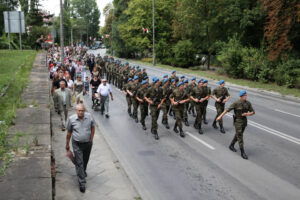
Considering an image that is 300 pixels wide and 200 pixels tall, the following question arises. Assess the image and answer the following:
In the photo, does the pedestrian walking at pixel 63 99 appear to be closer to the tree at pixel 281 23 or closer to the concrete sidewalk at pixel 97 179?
the concrete sidewalk at pixel 97 179

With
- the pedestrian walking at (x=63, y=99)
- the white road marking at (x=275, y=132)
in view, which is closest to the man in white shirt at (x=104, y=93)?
the pedestrian walking at (x=63, y=99)

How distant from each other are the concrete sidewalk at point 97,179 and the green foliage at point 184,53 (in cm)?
3337

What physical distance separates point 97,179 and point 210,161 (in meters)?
3.07

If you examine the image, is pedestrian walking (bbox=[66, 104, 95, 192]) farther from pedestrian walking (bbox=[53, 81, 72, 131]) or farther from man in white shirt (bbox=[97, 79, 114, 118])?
man in white shirt (bbox=[97, 79, 114, 118])

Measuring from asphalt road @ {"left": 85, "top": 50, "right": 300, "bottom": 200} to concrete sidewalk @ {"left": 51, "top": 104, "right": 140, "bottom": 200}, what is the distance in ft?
0.97


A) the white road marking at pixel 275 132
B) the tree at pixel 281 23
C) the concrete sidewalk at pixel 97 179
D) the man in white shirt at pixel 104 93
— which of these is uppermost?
the tree at pixel 281 23

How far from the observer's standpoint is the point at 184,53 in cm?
4216

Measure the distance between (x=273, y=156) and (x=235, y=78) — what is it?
22196mm

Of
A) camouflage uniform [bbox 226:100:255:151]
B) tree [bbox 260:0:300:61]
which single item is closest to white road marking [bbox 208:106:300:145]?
camouflage uniform [bbox 226:100:255:151]

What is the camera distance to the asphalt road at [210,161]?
692 cm

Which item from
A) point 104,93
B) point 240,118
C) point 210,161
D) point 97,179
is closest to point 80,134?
point 97,179

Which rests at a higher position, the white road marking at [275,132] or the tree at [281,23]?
the tree at [281,23]

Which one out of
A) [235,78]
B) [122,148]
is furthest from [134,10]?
[122,148]

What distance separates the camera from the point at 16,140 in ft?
26.3
